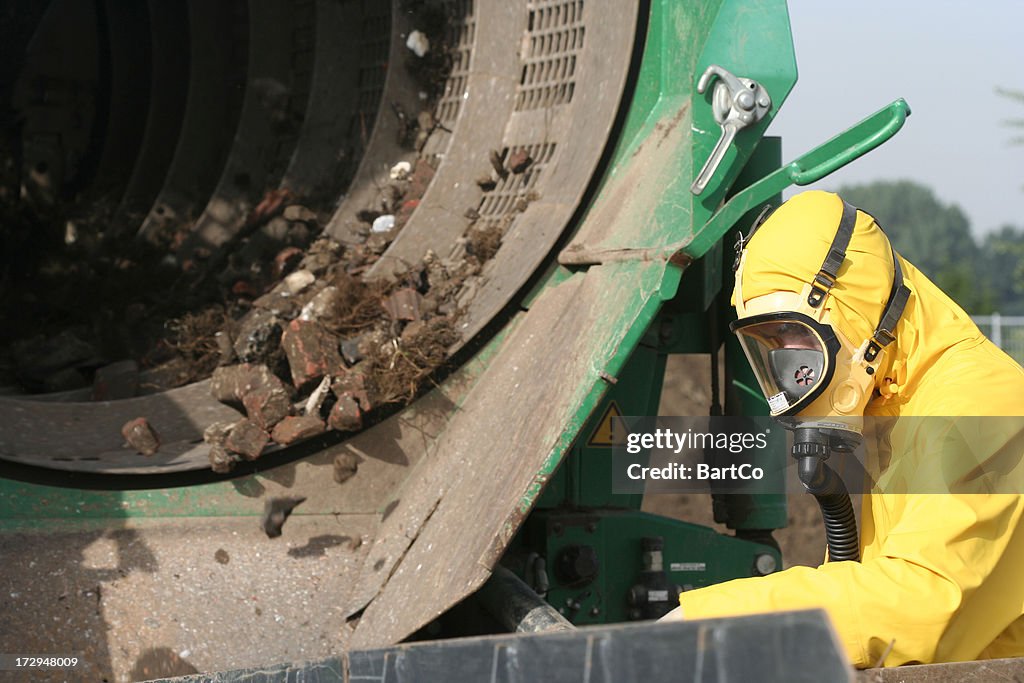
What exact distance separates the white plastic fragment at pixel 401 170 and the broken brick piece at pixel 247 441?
53.3 inches

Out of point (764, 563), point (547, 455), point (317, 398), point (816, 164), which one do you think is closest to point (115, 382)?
point (317, 398)

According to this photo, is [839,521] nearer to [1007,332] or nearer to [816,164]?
[816,164]

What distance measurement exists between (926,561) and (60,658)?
1910mm

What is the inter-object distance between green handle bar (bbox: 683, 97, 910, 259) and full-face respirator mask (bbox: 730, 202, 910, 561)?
0.45m

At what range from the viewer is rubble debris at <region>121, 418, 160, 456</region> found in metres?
3.18

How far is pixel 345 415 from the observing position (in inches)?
119

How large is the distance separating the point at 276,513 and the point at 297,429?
0.22 meters

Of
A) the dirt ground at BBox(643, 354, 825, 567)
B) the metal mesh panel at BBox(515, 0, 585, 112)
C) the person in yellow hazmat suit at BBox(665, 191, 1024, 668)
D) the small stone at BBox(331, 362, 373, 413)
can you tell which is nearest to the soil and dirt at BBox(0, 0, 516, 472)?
the small stone at BBox(331, 362, 373, 413)

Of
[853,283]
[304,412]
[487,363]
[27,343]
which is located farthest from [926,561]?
[27,343]

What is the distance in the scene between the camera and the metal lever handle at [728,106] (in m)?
2.71

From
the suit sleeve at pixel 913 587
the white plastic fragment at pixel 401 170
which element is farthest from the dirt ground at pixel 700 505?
the suit sleeve at pixel 913 587

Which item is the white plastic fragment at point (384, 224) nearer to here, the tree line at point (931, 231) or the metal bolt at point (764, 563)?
the metal bolt at point (764, 563)

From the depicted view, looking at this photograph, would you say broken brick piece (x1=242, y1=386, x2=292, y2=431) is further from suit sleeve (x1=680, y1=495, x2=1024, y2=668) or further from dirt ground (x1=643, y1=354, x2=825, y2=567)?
dirt ground (x1=643, y1=354, x2=825, y2=567)

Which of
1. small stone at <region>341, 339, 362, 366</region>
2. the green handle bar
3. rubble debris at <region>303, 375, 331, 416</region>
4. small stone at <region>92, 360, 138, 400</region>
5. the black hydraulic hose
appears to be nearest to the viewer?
the black hydraulic hose
